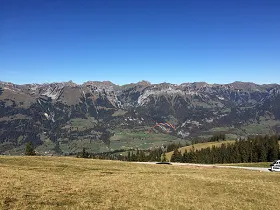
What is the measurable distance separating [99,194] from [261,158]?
14611 cm

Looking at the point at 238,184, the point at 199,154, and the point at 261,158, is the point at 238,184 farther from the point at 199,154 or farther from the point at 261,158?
the point at 199,154

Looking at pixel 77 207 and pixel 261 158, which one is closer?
pixel 77 207

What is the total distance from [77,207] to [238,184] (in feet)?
95.0

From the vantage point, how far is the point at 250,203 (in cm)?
3209

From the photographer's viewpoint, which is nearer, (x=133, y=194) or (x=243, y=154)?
(x=133, y=194)

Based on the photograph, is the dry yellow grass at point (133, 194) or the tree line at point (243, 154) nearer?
the dry yellow grass at point (133, 194)

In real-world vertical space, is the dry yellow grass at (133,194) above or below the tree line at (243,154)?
above

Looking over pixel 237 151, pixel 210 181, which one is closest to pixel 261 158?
pixel 237 151

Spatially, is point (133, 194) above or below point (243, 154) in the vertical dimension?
above

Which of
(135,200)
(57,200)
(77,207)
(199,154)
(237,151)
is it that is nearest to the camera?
(77,207)

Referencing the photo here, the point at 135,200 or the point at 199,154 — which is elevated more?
the point at 135,200

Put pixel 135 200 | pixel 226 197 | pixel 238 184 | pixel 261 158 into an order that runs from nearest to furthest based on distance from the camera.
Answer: pixel 135 200 → pixel 226 197 → pixel 238 184 → pixel 261 158

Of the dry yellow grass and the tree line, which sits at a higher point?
the dry yellow grass

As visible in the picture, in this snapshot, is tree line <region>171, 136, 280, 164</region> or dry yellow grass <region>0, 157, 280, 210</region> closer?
dry yellow grass <region>0, 157, 280, 210</region>
